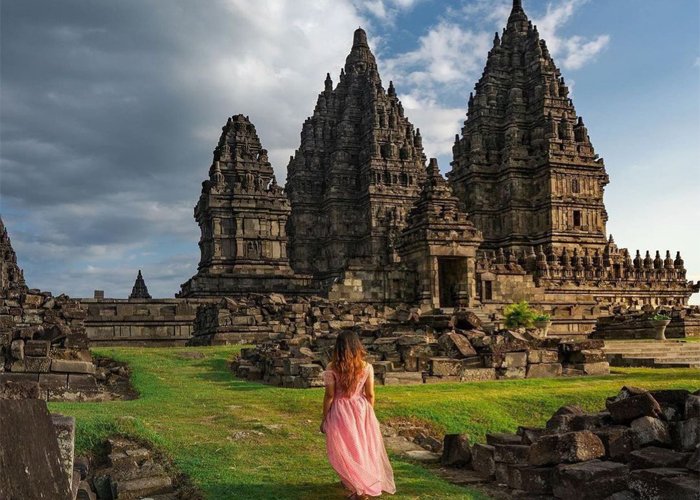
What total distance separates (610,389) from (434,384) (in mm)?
3292

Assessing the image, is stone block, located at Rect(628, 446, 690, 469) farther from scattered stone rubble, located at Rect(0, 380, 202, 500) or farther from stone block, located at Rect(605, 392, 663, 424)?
scattered stone rubble, located at Rect(0, 380, 202, 500)

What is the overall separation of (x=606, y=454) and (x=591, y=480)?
908mm

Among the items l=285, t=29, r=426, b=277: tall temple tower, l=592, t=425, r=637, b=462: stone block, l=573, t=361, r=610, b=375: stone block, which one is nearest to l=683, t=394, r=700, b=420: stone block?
l=592, t=425, r=637, b=462: stone block

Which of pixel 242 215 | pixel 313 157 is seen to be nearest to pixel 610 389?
pixel 242 215

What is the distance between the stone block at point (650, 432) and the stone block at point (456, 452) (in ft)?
6.04

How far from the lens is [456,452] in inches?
320

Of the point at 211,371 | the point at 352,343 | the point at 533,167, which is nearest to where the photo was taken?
the point at 352,343

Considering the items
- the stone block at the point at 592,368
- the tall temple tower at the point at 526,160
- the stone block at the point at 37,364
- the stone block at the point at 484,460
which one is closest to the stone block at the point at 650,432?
the stone block at the point at 484,460

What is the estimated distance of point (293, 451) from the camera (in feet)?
27.6

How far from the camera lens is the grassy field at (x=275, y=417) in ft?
23.3

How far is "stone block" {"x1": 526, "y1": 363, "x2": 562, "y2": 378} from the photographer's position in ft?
51.4

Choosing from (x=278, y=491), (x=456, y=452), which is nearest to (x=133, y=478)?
(x=278, y=491)

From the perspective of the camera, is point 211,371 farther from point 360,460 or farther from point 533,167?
point 533,167

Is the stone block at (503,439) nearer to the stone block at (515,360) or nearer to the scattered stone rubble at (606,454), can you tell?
the scattered stone rubble at (606,454)
